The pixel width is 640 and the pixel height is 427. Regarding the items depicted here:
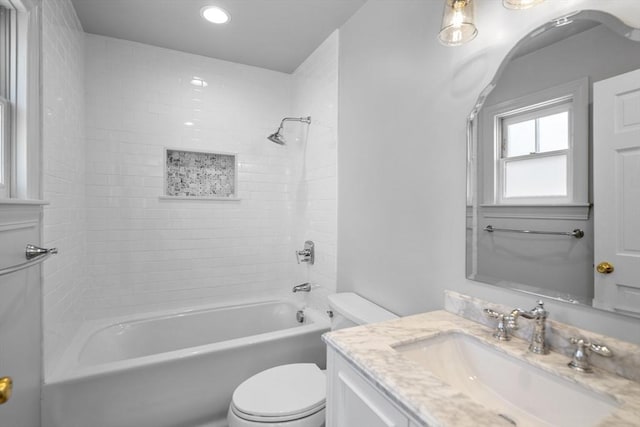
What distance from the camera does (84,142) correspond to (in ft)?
7.11

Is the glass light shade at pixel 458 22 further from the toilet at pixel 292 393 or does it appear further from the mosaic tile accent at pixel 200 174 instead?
the mosaic tile accent at pixel 200 174

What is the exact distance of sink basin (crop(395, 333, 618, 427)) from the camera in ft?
2.34

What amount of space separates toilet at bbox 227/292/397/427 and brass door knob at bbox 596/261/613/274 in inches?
35.3

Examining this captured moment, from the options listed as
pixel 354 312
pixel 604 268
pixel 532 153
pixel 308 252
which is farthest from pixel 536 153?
pixel 308 252

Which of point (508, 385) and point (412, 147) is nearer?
point (508, 385)

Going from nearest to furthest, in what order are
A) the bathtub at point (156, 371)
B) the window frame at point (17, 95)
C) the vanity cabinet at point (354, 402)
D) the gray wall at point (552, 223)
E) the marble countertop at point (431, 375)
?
the marble countertop at point (431, 375)
the vanity cabinet at point (354, 402)
the gray wall at point (552, 223)
the window frame at point (17, 95)
the bathtub at point (156, 371)

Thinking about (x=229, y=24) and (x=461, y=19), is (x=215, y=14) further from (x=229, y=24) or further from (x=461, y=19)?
(x=461, y=19)

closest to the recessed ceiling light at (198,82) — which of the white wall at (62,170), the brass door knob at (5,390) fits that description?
the white wall at (62,170)

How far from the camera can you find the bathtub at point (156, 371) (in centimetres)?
145

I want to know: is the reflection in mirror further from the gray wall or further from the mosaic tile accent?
the mosaic tile accent

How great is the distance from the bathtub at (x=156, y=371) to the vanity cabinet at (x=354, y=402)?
989mm

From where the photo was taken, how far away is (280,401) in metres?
1.35

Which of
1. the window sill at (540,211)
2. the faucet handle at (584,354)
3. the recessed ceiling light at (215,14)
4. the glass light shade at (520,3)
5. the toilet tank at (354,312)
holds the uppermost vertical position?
the recessed ceiling light at (215,14)

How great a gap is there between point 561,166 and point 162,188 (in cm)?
257
